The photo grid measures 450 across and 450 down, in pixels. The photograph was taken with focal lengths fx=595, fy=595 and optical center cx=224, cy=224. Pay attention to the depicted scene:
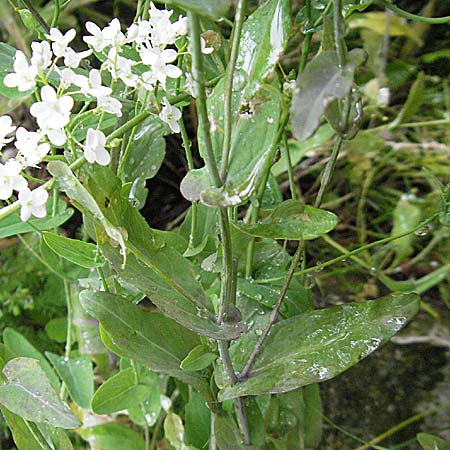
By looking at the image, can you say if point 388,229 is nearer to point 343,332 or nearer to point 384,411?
point 384,411

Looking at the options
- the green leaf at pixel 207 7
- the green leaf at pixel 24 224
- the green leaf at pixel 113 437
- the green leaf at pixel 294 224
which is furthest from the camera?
the green leaf at pixel 113 437

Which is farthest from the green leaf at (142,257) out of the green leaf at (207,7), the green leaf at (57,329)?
the green leaf at (57,329)

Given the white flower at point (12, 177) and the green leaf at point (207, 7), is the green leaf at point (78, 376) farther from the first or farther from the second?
the green leaf at point (207, 7)

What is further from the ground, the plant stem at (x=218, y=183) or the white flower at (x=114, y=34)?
the white flower at (x=114, y=34)

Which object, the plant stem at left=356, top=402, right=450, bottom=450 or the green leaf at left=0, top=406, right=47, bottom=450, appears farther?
the plant stem at left=356, top=402, right=450, bottom=450

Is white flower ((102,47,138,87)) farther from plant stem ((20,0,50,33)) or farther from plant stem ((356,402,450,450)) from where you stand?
plant stem ((356,402,450,450))

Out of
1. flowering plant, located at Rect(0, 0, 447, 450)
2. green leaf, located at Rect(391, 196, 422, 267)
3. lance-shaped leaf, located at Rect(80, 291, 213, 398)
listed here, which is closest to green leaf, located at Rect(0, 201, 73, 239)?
flowering plant, located at Rect(0, 0, 447, 450)

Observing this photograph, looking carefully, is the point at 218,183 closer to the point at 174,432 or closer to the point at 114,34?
the point at 114,34

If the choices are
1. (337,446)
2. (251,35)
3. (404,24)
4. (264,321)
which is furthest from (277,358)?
(404,24)

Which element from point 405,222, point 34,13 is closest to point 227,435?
point 34,13
